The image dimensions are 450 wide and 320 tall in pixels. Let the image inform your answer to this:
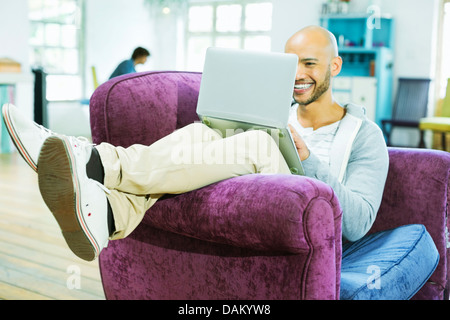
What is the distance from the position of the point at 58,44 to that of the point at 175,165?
7019 millimetres

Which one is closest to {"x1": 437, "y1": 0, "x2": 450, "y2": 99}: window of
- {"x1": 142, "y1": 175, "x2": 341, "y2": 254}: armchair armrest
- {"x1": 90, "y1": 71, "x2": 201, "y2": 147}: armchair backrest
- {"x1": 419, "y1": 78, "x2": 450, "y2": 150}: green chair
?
{"x1": 419, "y1": 78, "x2": 450, "y2": 150}: green chair

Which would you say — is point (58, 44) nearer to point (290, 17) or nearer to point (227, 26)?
point (227, 26)

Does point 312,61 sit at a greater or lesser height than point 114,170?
greater

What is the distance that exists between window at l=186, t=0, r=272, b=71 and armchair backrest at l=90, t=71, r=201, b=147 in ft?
22.3

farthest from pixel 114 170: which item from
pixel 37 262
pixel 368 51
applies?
pixel 368 51

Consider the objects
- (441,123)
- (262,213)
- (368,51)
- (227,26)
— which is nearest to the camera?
(262,213)

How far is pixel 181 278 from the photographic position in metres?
1.43

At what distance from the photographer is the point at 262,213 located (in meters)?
1.17

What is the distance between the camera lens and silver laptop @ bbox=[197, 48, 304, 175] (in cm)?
138

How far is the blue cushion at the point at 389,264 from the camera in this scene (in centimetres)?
135

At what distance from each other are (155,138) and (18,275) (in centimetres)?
110

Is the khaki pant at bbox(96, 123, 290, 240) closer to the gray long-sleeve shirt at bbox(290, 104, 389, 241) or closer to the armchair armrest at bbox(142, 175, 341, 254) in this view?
the armchair armrest at bbox(142, 175, 341, 254)

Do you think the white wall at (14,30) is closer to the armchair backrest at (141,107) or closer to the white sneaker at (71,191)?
the armchair backrest at (141,107)
